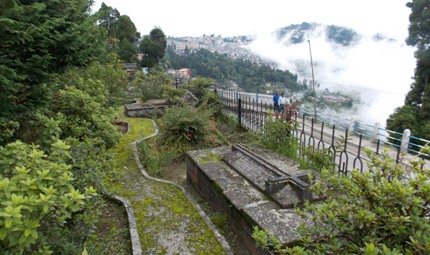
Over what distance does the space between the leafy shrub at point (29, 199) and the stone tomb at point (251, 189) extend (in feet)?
6.74

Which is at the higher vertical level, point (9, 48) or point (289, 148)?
point (9, 48)

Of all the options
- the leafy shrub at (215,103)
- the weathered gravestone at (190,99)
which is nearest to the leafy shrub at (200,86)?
the weathered gravestone at (190,99)

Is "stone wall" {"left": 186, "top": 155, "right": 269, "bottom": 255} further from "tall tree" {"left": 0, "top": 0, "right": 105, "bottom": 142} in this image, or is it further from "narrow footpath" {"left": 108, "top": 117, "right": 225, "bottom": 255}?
"tall tree" {"left": 0, "top": 0, "right": 105, "bottom": 142}

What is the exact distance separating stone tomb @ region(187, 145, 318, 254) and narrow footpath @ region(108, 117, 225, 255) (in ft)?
1.39

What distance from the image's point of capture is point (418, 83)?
19.2 meters

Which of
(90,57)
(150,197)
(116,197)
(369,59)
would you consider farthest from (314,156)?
(369,59)

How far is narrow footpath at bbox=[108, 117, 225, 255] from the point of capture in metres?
4.15

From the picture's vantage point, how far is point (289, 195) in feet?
14.0

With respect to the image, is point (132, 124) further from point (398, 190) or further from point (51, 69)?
point (398, 190)

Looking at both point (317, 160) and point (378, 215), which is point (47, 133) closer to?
point (378, 215)

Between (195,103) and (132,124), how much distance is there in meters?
2.53

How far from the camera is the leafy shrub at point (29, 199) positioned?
188cm

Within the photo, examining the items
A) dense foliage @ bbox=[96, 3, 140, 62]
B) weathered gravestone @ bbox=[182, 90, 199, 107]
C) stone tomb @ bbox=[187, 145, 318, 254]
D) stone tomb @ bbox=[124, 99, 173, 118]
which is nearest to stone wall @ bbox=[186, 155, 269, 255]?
stone tomb @ bbox=[187, 145, 318, 254]

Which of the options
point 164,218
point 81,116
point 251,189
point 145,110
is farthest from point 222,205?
point 145,110
